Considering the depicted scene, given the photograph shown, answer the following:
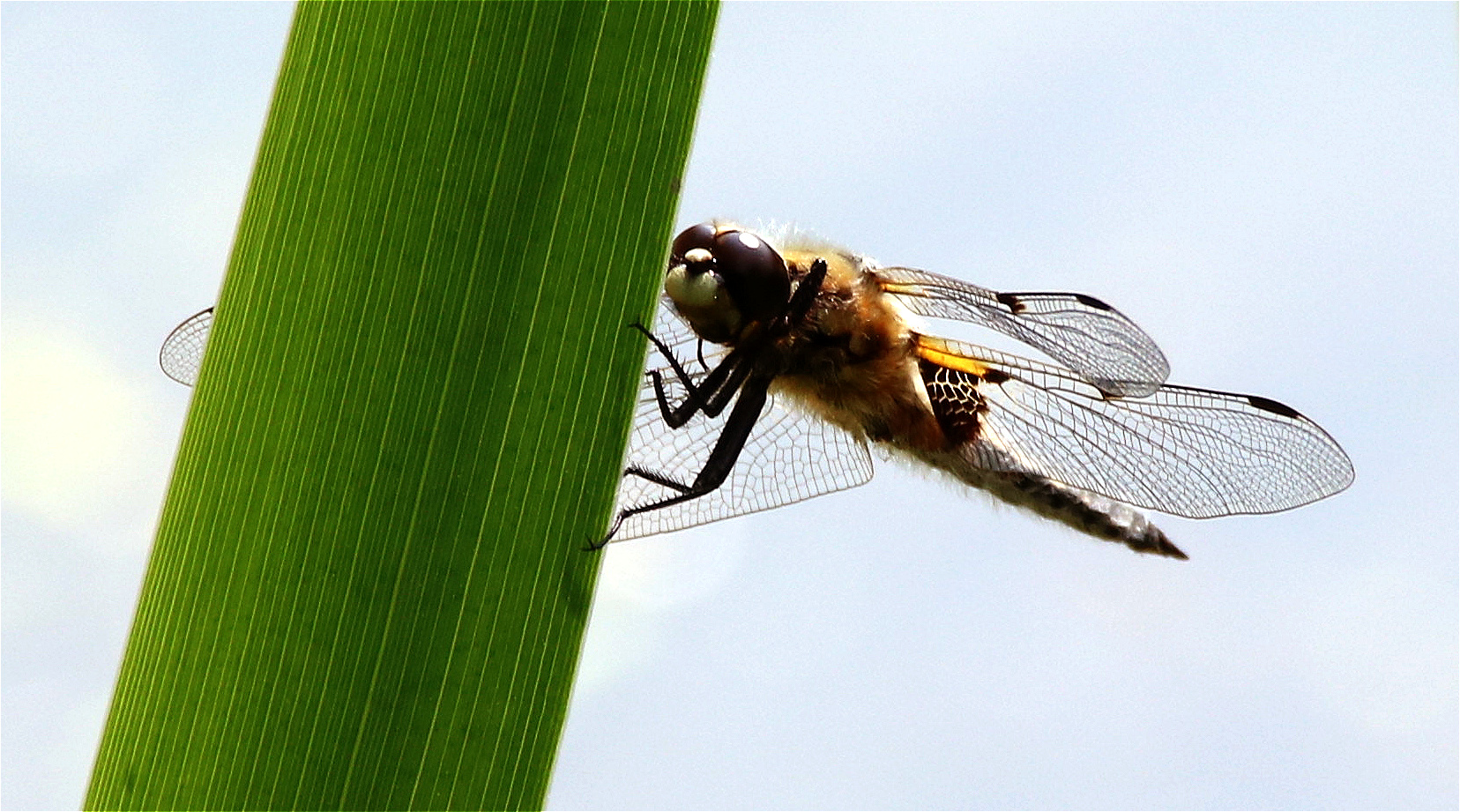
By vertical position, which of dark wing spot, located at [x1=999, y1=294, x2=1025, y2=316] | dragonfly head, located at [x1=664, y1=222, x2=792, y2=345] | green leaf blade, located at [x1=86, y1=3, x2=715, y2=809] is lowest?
green leaf blade, located at [x1=86, y1=3, x2=715, y2=809]

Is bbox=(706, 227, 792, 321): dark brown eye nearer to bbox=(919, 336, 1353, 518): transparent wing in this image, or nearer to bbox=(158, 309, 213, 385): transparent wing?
bbox=(919, 336, 1353, 518): transparent wing

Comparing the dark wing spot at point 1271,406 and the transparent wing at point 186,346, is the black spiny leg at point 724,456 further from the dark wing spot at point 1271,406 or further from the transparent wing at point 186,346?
the dark wing spot at point 1271,406

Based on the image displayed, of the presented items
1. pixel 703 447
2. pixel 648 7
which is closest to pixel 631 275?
pixel 648 7

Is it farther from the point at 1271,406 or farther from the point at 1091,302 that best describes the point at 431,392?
the point at 1271,406

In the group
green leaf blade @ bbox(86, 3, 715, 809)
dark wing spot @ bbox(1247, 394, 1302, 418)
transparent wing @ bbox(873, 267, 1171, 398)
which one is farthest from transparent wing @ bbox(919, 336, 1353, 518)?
green leaf blade @ bbox(86, 3, 715, 809)

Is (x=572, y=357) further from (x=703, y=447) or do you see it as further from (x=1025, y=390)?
(x=1025, y=390)

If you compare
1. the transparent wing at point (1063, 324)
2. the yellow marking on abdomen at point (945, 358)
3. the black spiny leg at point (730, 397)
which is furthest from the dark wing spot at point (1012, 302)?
the black spiny leg at point (730, 397)
